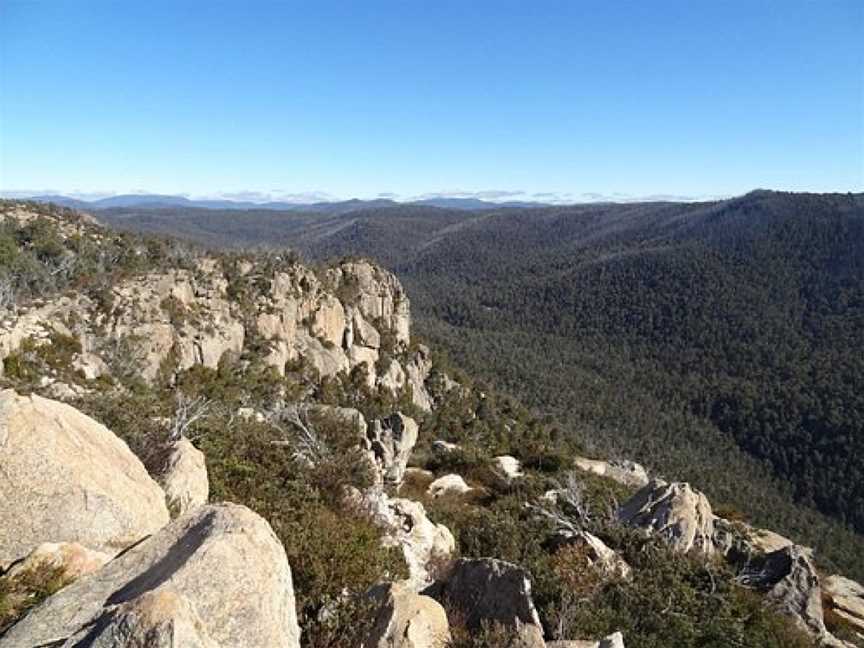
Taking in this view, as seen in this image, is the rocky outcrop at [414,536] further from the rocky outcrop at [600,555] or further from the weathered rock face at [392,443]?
the weathered rock face at [392,443]

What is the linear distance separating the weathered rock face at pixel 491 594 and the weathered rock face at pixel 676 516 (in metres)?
10.8

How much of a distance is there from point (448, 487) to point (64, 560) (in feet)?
68.9

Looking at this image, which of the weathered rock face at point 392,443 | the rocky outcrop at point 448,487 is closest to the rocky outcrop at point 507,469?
the rocky outcrop at point 448,487

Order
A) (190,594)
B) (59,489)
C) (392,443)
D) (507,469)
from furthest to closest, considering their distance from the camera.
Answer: (507,469) → (392,443) → (59,489) → (190,594)

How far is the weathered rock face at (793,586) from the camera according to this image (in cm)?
1731

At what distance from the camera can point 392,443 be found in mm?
26578

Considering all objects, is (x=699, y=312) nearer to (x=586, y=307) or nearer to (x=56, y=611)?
(x=586, y=307)

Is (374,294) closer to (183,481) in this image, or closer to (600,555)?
(600,555)

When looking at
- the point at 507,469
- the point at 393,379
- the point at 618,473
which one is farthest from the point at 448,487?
the point at 393,379

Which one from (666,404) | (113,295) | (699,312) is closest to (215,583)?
(113,295)

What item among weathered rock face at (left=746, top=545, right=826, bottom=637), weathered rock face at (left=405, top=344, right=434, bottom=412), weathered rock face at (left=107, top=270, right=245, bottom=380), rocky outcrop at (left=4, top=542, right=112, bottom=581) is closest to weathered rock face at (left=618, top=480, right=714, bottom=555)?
weathered rock face at (left=746, top=545, right=826, bottom=637)

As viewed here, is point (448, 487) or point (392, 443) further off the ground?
point (392, 443)

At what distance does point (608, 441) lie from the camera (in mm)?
90500

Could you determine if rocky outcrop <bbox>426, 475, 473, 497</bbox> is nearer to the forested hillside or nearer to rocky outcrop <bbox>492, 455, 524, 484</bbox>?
rocky outcrop <bbox>492, 455, 524, 484</bbox>
